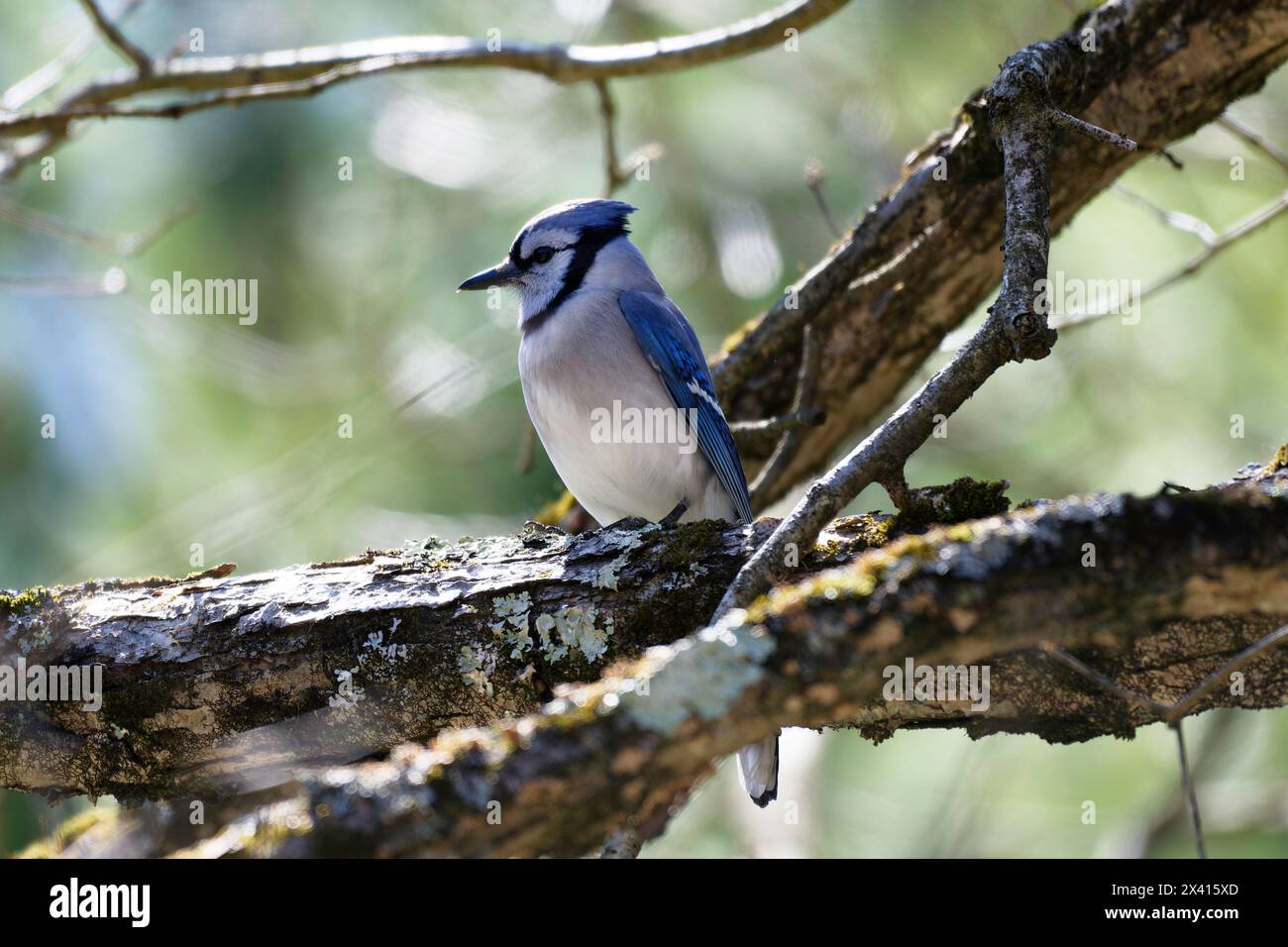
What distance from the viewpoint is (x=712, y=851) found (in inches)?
225

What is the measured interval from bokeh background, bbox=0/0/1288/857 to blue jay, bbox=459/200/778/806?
1.60 meters

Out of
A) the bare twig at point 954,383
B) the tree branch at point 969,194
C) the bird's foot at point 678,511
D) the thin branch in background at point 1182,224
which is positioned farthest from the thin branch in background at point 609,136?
the bare twig at point 954,383

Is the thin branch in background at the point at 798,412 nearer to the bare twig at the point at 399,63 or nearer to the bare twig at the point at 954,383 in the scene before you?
the bare twig at the point at 399,63

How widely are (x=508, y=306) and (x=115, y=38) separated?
2.60 meters

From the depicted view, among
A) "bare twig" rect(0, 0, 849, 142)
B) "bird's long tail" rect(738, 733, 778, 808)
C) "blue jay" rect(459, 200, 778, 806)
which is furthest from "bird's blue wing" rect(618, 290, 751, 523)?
"bird's long tail" rect(738, 733, 778, 808)

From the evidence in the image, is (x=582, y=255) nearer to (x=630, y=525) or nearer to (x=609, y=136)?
(x=609, y=136)

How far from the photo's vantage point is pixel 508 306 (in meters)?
5.66

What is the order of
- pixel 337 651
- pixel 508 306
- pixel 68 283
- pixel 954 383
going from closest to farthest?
1. pixel 954 383
2. pixel 337 651
3. pixel 68 283
4. pixel 508 306

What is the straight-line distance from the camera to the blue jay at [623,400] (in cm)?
342

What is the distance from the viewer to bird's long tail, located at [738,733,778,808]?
105 inches

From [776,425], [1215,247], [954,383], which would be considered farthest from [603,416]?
[1215,247]

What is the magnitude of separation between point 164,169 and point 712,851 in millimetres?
4331
